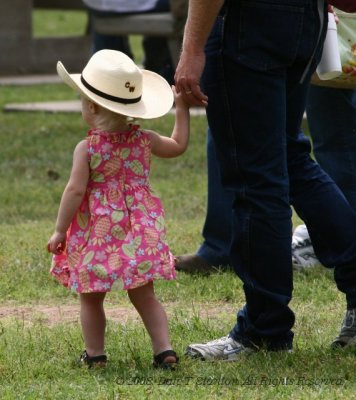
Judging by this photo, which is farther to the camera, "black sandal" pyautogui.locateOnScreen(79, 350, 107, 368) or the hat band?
"black sandal" pyautogui.locateOnScreen(79, 350, 107, 368)

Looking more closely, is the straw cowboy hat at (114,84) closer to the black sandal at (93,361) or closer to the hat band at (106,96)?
the hat band at (106,96)

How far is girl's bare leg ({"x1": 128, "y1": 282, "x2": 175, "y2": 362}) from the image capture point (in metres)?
4.14

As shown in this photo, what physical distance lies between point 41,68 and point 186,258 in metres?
11.4

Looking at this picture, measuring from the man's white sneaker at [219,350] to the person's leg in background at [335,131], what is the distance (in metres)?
1.52

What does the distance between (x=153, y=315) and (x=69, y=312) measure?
1078mm

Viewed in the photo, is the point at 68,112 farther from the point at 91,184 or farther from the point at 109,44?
the point at 91,184

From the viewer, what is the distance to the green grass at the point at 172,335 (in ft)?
12.7

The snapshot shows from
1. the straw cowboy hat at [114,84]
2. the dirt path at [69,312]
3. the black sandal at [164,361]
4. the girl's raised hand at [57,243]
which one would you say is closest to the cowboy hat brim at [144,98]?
the straw cowboy hat at [114,84]

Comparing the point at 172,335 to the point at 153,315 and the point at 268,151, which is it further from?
the point at 268,151

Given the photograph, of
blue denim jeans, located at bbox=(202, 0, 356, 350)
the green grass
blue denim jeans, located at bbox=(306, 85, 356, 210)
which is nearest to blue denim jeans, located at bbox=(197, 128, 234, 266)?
the green grass

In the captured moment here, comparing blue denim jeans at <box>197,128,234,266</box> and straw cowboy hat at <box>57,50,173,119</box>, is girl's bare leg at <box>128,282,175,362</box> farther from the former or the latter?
blue denim jeans at <box>197,128,234,266</box>

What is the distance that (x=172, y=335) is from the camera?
4648mm

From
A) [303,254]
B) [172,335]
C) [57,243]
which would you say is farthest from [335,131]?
[57,243]

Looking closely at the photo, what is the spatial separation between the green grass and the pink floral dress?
318mm
